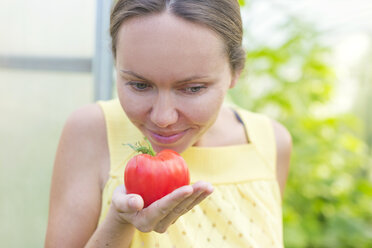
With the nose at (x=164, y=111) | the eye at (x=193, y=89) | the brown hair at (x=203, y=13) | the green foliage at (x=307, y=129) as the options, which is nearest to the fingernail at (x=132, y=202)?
the nose at (x=164, y=111)

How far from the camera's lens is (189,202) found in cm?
97

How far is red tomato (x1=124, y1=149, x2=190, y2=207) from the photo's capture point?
3.46 feet

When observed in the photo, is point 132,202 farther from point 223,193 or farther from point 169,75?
point 223,193

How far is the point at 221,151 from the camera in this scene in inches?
61.4

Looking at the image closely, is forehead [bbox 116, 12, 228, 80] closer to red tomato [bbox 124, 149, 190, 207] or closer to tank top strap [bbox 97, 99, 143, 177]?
red tomato [bbox 124, 149, 190, 207]

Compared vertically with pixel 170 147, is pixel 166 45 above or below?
above

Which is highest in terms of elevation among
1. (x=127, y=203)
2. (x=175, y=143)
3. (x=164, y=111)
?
(x=164, y=111)

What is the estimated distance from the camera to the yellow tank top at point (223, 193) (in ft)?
4.45

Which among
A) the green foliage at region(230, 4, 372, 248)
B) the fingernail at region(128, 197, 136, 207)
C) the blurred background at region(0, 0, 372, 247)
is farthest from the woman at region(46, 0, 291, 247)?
the green foliage at region(230, 4, 372, 248)

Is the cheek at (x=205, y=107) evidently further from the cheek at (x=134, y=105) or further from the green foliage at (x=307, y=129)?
the green foliage at (x=307, y=129)

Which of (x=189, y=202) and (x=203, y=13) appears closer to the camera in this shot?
(x=189, y=202)

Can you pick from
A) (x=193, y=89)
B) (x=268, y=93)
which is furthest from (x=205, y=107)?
(x=268, y=93)

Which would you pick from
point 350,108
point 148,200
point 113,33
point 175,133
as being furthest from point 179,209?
point 350,108

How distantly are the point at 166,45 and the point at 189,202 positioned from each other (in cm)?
40
